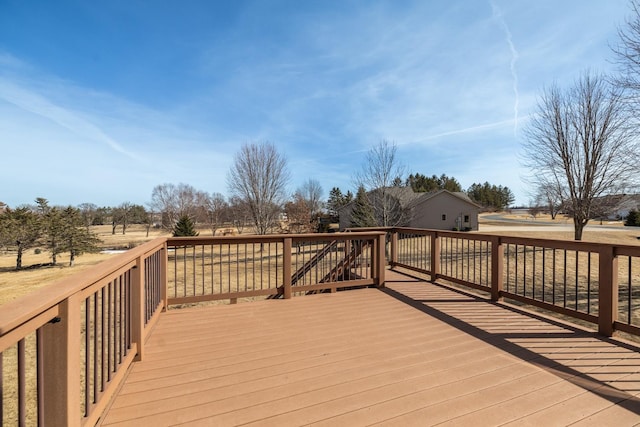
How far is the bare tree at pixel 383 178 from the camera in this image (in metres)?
12.7

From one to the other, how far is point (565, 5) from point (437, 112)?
17.7 ft

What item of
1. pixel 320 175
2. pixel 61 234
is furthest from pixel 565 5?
Result: pixel 320 175

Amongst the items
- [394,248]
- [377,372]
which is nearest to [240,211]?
[394,248]

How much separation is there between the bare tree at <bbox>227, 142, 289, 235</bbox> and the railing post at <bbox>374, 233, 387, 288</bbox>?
40.7 ft

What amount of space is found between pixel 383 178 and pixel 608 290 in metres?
10.4

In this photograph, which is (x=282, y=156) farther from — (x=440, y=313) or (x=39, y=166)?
(x=440, y=313)

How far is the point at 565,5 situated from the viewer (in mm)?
6406

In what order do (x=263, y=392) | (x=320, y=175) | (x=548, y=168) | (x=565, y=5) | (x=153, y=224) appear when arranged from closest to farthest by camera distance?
1. (x=263, y=392)
2. (x=565, y=5)
3. (x=548, y=168)
4. (x=320, y=175)
5. (x=153, y=224)

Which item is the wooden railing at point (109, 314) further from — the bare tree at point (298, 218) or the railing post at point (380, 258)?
the bare tree at point (298, 218)

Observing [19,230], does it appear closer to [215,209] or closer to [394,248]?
[215,209]

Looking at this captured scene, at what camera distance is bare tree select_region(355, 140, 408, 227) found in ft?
41.6

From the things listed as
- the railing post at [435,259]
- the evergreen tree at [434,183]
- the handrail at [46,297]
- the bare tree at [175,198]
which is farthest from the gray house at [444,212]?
the handrail at [46,297]

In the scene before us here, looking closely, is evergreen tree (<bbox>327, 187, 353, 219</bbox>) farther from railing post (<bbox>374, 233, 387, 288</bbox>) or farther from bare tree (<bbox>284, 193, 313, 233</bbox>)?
railing post (<bbox>374, 233, 387, 288</bbox>)

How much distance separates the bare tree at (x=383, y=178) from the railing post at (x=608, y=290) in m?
9.49
